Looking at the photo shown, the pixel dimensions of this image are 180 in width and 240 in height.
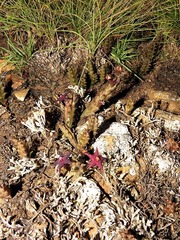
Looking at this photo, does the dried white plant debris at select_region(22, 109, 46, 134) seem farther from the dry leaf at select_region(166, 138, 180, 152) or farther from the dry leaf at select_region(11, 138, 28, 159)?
the dry leaf at select_region(166, 138, 180, 152)

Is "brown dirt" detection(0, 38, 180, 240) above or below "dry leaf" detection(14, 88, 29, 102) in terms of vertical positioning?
below

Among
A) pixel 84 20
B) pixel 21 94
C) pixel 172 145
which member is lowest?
pixel 172 145

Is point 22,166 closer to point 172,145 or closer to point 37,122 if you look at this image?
point 37,122

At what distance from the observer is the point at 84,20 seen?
3361 mm

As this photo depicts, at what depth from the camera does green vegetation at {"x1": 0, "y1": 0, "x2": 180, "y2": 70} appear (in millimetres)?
3254

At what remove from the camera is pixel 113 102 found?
319 cm

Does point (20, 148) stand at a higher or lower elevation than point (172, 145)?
higher

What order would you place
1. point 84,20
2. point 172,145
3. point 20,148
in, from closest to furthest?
1. point 20,148
2. point 172,145
3. point 84,20

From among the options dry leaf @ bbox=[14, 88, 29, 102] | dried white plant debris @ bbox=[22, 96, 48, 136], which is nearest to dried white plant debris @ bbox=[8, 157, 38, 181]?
dried white plant debris @ bbox=[22, 96, 48, 136]

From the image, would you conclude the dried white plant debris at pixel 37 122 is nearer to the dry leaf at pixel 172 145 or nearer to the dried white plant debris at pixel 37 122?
the dried white plant debris at pixel 37 122

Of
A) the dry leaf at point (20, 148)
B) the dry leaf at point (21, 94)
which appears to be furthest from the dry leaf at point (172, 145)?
the dry leaf at point (21, 94)

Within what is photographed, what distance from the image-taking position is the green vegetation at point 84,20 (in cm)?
325

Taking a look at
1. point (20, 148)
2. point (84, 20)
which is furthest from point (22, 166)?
point (84, 20)

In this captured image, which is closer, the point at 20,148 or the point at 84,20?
the point at 20,148
